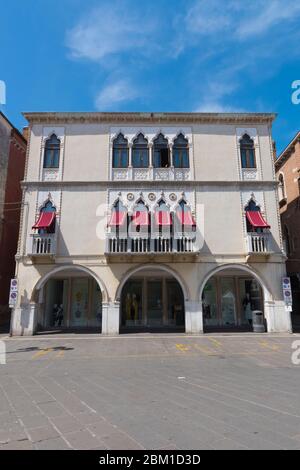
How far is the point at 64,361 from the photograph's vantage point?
32.6 feet

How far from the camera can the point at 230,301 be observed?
20719 millimetres

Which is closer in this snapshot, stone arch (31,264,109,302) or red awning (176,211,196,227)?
stone arch (31,264,109,302)

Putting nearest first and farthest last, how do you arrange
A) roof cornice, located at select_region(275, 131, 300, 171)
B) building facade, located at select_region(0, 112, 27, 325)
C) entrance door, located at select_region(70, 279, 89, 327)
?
entrance door, located at select_region(70, 279, 89, 327) → building facade, located at select_region(0, 112, 27, 325) → roof cornice, located at select_region(275, 131, 300, 171)

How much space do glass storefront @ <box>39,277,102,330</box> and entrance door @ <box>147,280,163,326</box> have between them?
3.31 metres

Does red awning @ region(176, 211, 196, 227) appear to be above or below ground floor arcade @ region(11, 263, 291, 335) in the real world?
above

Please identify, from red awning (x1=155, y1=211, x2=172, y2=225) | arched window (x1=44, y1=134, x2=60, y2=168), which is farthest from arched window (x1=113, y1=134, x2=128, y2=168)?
red awning (x1=155, y1=211, x2=172, y2=225)

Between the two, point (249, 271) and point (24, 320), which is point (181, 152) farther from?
point (24, 320)

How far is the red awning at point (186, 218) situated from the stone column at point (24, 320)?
9665 millimetres

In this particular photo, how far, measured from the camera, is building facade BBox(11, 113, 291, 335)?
17250 mm

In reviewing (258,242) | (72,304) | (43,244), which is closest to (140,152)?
(43,244)

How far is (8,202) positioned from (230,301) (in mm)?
17055

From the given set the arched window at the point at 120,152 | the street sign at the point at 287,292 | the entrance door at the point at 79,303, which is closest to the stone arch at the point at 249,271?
the street sign at the point at 287,292

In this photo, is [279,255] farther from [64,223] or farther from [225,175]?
[64,223]

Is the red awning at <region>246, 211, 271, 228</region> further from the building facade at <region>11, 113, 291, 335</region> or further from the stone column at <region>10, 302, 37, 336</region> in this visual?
the stone column at <region>10, 302, 37, 336</region>
